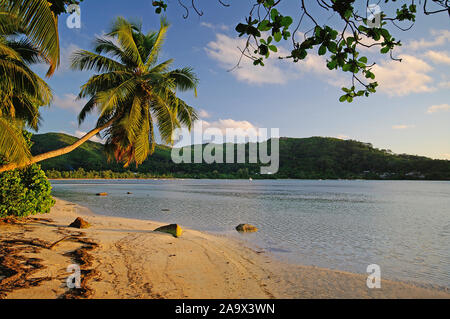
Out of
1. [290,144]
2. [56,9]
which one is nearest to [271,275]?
[56,9]

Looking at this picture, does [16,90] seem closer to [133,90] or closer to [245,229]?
[133,90]

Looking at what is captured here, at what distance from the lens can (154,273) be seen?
667 cm

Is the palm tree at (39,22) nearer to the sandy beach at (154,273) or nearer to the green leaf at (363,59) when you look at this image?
the sandy beach at (154,273)

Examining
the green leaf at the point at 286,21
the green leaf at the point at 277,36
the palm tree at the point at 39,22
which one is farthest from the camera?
the palm tree at the point at 39,22

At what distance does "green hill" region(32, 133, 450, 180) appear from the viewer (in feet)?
419

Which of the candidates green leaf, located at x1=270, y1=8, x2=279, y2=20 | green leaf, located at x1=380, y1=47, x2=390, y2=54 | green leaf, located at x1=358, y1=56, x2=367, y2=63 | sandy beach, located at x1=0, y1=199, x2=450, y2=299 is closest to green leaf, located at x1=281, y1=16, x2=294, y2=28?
green leaf, located at x1=270, y1=8, x2=279, y2=20

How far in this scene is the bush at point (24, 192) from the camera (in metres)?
10.4

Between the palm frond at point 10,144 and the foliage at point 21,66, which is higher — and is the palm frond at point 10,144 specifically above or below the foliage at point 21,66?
below

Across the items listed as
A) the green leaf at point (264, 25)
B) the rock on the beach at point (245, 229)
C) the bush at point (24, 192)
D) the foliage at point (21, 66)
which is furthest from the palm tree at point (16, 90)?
the rock on the beach at point (245, 229)

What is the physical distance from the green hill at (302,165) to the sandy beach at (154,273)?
124 m
